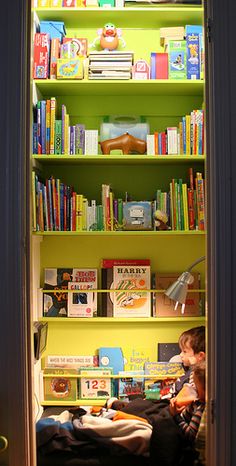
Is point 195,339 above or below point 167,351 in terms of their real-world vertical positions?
above

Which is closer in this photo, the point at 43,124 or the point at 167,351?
the point at 43,124

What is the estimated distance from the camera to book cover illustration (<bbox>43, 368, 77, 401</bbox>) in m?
3.20

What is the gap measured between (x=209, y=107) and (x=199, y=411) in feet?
5.11

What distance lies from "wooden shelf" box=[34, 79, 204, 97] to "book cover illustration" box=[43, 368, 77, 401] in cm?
174

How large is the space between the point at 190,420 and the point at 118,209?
1.25 m

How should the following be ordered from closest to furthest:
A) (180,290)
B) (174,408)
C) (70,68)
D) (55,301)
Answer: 1. (180,290)
2. (174,408)
3. (70,68)
4. (55,301)

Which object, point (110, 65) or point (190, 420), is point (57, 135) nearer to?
point (110, 65)

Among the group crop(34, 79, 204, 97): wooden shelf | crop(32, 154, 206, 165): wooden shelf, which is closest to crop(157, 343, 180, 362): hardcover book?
crop(32, 154, 206, 165): wooden shelf

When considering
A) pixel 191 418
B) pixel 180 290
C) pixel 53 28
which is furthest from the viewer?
pixel 53 28

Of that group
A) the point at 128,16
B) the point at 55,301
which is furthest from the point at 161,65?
the point at 55,301

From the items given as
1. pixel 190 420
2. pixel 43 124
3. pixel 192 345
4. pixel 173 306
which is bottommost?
pixel 190 420

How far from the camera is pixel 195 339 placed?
118 inches

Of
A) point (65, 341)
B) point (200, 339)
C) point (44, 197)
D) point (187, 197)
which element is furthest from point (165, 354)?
point (44, 197)

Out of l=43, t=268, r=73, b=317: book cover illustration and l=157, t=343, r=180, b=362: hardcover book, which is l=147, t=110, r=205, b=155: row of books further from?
l=157, t=343, r=180, b=362: hardcover book
